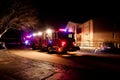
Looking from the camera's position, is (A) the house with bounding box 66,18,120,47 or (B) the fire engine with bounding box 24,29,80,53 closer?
(B) the fire engine with bounding box 24,29,80,53

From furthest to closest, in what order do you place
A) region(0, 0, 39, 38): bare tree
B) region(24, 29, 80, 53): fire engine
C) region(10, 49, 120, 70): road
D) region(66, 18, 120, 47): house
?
region(66, 18, 120, 47): house → region(0, 0, 39, 38): bare tree → region(24, 29, 80, 53): fire engine → region(10, 49, 120, 70): road

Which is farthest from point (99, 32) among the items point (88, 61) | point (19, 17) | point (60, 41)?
point (88, 61)

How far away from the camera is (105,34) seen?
34.2m

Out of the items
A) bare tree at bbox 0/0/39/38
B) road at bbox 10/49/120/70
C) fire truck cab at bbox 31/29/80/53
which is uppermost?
bare tree at bbox 0/0/39/38

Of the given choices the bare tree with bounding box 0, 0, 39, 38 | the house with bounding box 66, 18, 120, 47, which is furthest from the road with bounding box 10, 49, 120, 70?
the house with bounding box 66, 18, 120, 47

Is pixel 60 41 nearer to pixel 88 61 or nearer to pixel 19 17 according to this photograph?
pixel 88 61

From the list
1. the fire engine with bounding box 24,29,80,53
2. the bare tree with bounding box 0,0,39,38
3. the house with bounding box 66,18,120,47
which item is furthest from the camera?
the house with bounding box 66,18,120,47

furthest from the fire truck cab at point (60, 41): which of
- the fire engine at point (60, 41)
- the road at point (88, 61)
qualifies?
the road at point (88, 61)

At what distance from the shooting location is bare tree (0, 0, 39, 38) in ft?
101

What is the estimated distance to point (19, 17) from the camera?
31.8m

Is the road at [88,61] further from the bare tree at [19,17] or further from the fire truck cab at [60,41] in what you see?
the bare tree at [19,17]

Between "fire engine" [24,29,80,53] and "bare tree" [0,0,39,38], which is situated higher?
"bare tree" [0,0,39,38]

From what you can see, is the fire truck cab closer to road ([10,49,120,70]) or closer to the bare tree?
road ([10,49,120,70])

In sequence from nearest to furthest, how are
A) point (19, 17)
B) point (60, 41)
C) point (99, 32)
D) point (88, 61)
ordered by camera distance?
point (88, 61) < point (60, 41) < point (19, 17) < point (99, 32)
